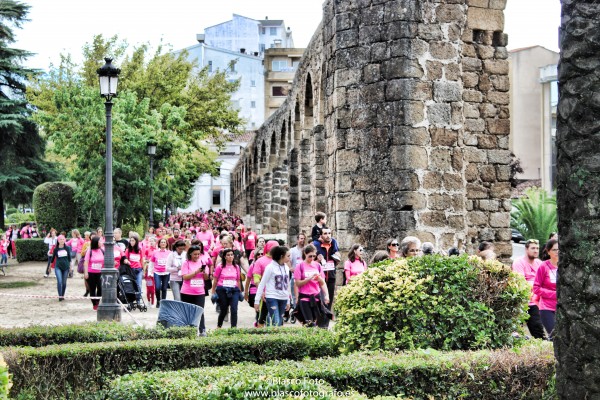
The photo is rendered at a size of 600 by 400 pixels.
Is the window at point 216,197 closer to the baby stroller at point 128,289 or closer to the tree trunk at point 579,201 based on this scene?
the baby stroller at point 128,289

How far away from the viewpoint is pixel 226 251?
12.0 metres

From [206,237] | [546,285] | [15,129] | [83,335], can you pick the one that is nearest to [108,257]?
[83,335]

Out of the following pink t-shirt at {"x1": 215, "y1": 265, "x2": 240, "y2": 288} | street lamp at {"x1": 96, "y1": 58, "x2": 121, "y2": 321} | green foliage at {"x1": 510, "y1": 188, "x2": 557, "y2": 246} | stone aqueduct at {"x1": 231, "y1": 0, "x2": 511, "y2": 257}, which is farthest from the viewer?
green foliage at {"x1": 510, "y1": 188, "x2": 557, "y2": 246}

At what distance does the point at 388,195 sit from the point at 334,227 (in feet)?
4.07

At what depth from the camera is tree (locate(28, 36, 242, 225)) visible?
80.9 ft

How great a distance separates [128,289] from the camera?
49.8 ft

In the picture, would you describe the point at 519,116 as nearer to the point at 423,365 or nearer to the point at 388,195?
the point at 388,195

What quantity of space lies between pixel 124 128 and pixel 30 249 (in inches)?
320

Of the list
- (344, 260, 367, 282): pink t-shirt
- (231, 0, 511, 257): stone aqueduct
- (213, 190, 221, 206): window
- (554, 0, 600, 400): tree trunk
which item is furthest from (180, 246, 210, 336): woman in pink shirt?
(213, 190, 221, 206): window

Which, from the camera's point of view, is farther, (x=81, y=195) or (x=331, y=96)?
(x=81, y=195)

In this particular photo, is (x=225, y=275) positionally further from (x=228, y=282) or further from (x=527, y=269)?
(x=527, y=269)

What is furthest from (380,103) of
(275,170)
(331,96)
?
(275,170)

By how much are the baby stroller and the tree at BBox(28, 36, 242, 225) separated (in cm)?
962

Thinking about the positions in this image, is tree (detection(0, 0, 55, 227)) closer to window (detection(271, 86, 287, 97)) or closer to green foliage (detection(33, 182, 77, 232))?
green foliage (detection(33, 182, 77, 232))
